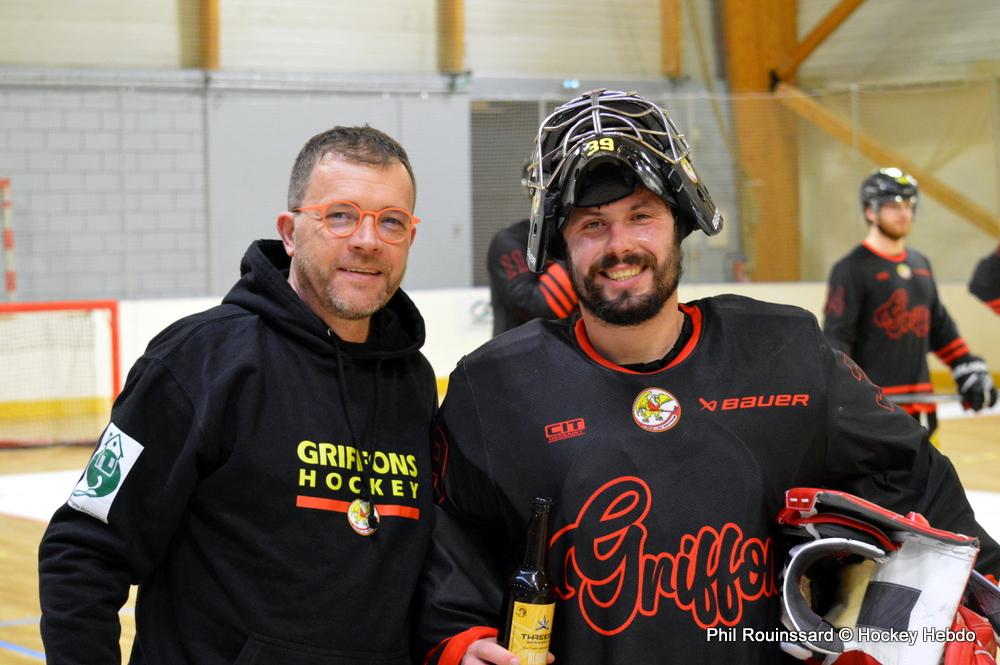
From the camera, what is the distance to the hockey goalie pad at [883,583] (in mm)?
Result: 1694

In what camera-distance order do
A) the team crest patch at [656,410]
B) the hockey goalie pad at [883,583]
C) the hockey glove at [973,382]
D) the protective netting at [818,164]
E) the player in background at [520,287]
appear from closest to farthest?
1. the hockey goalie pad at [883,583]
2. the team crest patch at [656,410]
3. the player in background at [520,287]
4. the hockey glove at [973,382]
5. the protective netting at [818,164]

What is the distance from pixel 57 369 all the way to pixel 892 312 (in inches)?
282

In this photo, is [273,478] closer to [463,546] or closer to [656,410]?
[463,546]

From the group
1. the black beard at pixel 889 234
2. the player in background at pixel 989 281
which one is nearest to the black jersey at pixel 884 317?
the black beard at pixel 889 234

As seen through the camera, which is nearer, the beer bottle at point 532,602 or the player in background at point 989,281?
the beer bottle at point 532,602

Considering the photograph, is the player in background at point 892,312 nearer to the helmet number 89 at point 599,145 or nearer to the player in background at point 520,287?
the player in background at point 520,287

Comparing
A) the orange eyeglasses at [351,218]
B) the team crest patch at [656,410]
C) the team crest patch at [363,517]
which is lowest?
the team crest patch at [363,517]

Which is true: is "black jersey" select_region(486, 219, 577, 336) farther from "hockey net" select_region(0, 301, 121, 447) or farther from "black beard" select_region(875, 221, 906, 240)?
"hockey net" select_region(0, 301, 121, 447)

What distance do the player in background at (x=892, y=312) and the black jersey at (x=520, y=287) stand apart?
1999mm

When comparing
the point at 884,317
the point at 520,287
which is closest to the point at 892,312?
the point at 884,317

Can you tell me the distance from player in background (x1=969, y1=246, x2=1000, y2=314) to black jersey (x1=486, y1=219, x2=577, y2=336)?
2.67 meters


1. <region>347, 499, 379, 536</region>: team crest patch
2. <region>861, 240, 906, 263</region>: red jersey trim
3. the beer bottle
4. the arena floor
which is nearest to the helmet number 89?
the beer bottle

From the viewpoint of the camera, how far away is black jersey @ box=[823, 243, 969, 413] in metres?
6.15

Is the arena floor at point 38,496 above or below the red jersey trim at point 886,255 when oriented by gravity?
below
